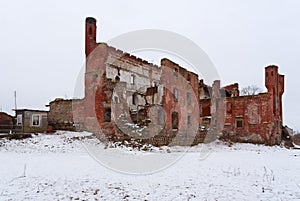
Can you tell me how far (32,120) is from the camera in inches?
1230

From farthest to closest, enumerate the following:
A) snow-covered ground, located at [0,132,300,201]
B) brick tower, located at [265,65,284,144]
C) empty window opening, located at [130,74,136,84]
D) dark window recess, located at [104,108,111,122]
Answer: empty window opening, located at [130,74,136,84] < brick tower, located at [265,65,284,144] < dark window recess, located at [104,108,111,122] < snow-covered ground, located at [0,132,300,201]

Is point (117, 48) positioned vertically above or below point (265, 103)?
above

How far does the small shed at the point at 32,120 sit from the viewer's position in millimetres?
30547

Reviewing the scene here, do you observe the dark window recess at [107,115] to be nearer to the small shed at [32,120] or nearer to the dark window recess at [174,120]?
the dark window recess at [174,120]

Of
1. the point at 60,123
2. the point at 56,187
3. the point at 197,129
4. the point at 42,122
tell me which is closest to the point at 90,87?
the point at 60,123

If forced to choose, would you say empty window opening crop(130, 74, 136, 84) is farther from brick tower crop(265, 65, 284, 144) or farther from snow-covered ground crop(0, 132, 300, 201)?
snow-covered ground crop(0, 132, 300, 201)

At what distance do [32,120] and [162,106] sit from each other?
15.3m

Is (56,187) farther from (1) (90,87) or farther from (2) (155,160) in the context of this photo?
(1) (90,87)

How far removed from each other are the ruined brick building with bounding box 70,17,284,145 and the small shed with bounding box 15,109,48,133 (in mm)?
4702

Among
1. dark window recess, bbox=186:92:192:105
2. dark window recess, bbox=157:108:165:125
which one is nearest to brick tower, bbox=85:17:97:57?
dark window recess, bbox=157:108:165:125

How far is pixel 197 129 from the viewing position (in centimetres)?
3375

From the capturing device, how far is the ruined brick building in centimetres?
2708

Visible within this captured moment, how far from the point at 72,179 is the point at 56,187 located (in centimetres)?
148

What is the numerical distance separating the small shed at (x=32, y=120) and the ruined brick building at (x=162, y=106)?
15.4ft
